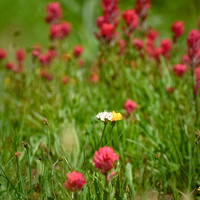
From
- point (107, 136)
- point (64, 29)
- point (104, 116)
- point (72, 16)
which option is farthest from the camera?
point (72, 16)

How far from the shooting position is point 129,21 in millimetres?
2984

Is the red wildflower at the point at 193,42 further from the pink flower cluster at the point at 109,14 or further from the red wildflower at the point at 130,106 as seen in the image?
the pink flower cluster at the point at 109,14

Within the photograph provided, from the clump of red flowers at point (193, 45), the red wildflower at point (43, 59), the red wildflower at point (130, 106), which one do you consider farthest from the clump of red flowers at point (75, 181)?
the red wildflower at point (43, 59)

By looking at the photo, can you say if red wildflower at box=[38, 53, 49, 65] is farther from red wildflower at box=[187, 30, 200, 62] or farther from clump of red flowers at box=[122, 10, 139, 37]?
red wildflower at box=[187, 30, 200, 62]

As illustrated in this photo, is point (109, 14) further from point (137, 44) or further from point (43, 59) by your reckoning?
point (43, 59)

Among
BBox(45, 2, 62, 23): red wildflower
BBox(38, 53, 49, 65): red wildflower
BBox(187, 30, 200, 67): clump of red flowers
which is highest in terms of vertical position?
BBox(45, 2, 62, 23): red wildflower

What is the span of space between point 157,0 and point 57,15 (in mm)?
2518

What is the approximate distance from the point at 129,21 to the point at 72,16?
3.18 m

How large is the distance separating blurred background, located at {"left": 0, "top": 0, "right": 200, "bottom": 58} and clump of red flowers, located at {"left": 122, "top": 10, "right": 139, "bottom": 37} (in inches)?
81.3

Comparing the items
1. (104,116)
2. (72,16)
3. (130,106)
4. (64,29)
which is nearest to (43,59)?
(64,29)

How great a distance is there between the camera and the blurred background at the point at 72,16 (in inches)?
209

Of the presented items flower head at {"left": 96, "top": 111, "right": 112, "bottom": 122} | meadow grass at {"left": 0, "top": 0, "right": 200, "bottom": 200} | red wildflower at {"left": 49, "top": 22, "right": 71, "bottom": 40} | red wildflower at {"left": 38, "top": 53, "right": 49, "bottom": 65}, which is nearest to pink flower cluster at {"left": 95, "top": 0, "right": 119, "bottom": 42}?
meadow grass at {"left": 0, "top": 0, "right": 200, "bottom": 200}

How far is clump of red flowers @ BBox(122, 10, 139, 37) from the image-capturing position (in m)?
2.95

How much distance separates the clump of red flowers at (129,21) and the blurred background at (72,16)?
6.78ft
